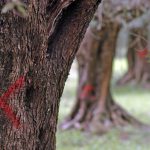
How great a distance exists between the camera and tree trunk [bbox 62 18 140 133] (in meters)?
12.9

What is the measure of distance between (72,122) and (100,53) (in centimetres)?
197

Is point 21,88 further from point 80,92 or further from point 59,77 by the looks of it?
point 80,92

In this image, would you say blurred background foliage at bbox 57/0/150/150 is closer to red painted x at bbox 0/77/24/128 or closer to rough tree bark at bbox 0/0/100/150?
rough tree bark at bbox 0/0/100/150

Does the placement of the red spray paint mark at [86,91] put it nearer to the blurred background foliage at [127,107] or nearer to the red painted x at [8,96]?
the blurred background foliage at [127,107]

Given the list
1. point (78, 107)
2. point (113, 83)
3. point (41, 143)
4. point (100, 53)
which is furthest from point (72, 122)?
point (113, 83)

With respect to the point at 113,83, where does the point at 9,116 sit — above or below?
below

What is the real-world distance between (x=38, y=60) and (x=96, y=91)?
376 inches

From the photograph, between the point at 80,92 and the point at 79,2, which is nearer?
the point at 79,2

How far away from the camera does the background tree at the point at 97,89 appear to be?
12.9 m

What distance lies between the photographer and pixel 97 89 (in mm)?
13484

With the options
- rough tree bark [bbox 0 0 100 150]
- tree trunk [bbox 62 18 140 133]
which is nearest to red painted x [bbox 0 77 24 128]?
rough tree bark [bbox 0 0 100 150]

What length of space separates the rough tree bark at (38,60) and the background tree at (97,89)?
8239mm

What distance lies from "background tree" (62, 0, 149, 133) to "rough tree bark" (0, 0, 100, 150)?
824 centimetres

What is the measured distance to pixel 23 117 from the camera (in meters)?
4.02
